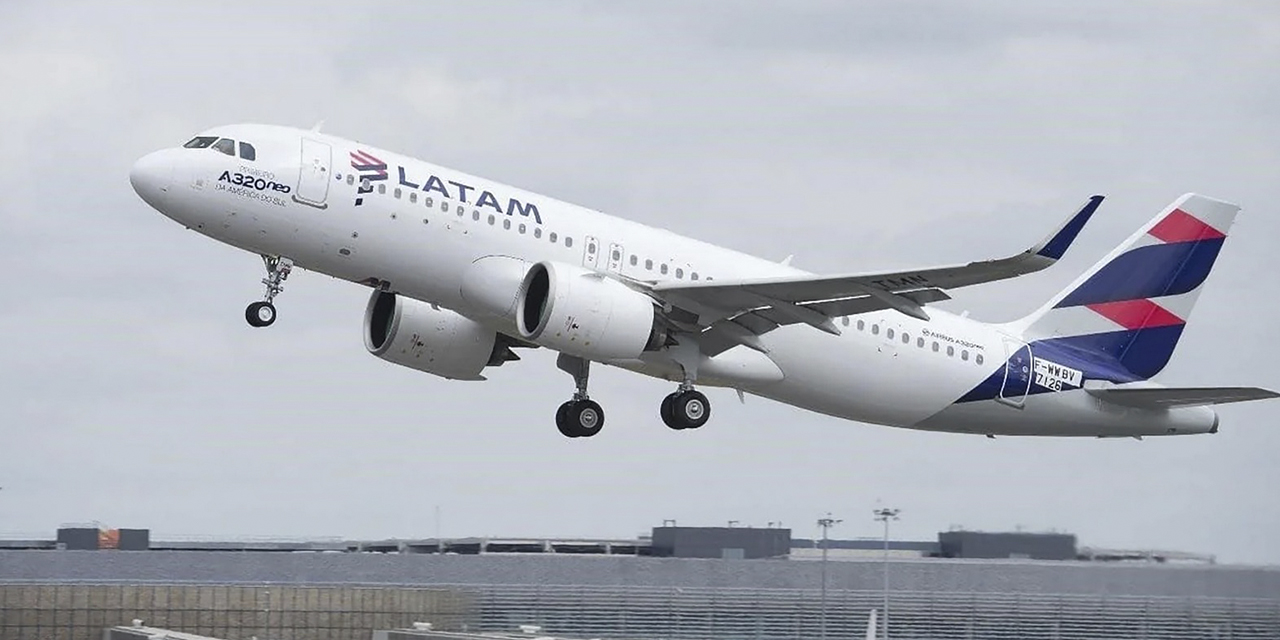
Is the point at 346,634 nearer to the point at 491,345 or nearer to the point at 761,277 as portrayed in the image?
the point at 491,345

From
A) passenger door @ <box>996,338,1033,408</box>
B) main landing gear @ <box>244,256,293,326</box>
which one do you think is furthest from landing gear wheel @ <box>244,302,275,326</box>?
passenger door @ <box>996,338,1033,408</box>

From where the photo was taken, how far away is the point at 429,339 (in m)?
46.6

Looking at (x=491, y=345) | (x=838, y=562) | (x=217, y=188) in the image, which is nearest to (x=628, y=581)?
(x=838, y=562)

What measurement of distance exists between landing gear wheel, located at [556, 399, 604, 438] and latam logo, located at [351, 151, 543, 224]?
208 inches

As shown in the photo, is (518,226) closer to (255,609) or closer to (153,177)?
(153,177)

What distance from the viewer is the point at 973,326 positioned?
47.3 meters

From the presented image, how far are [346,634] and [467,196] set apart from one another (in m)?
13.5

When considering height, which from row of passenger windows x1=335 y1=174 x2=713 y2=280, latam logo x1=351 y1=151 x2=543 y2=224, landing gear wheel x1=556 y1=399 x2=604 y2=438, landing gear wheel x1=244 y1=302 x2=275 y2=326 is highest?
latam logo x1=351 y1=151 x2=543 y2=224

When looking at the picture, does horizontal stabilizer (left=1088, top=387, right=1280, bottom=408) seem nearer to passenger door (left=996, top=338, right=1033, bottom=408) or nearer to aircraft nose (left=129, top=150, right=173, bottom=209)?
passenger door (left=996, top=338, right=1033, bottom=408)

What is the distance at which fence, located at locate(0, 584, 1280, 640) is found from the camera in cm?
4822

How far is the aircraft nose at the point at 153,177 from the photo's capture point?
1587 inches

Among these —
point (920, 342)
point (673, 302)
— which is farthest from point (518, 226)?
point (920, 342)

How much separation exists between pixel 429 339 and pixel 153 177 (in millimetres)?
8344

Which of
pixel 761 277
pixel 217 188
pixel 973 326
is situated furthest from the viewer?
pixel 973 326
